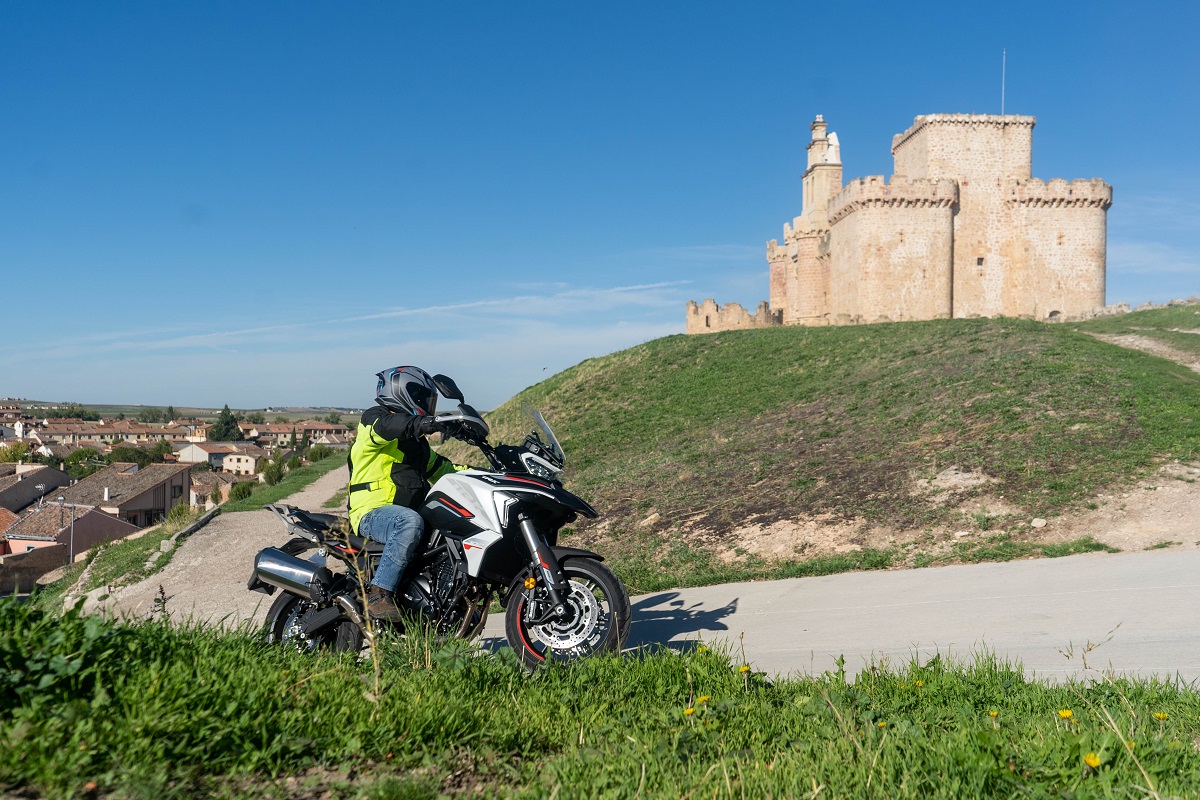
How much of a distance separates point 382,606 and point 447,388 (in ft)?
4.29

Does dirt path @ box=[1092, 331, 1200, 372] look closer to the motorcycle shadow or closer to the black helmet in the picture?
the motorcycle shadow

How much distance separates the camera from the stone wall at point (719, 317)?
46.9m

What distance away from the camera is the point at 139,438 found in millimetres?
138250

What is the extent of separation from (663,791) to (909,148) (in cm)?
4527

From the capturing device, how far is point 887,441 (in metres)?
13.3

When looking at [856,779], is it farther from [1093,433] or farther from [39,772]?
[1093,433]

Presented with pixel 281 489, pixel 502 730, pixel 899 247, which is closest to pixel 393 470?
pixel 502 730

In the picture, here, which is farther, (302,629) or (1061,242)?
(1061,242)

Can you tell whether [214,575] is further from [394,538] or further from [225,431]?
[225,431]

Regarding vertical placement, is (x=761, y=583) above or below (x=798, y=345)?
below

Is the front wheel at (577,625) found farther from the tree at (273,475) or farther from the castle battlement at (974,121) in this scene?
the castle battlement at (974,121)

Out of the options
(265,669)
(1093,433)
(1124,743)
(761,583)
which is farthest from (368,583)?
(1093,433)

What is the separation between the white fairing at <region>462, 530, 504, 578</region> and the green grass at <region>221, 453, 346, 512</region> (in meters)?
13.3

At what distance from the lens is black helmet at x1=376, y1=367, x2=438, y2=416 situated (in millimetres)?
5141
